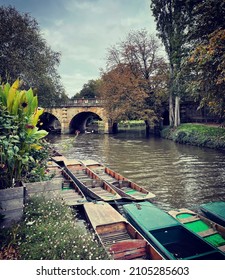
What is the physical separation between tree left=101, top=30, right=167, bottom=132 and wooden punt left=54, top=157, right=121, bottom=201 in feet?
46.0

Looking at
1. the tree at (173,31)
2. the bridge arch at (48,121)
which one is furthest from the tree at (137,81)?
the bridge arch at (48,121)

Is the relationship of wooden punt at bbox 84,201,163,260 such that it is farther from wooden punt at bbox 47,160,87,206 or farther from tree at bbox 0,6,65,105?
tree at bbox 0,6,65,105

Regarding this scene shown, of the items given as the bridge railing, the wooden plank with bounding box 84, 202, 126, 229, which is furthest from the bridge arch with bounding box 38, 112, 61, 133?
the wooden plank with bounding box 84, 202, 126, 229

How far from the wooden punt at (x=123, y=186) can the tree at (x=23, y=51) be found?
5926mm

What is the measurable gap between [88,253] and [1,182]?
1878 mm

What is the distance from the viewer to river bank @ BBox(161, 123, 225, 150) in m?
16.0

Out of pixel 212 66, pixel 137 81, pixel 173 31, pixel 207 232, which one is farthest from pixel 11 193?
pixel 137 81

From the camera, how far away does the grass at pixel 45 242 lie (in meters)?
2.80

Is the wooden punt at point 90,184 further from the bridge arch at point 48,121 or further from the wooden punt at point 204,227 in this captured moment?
the bridge arch at point 48,121

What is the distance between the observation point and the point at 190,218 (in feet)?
17.1

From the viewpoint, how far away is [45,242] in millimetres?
2984

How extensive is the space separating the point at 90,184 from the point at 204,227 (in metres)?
4.21

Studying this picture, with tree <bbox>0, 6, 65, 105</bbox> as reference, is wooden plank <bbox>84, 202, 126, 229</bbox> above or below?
below
